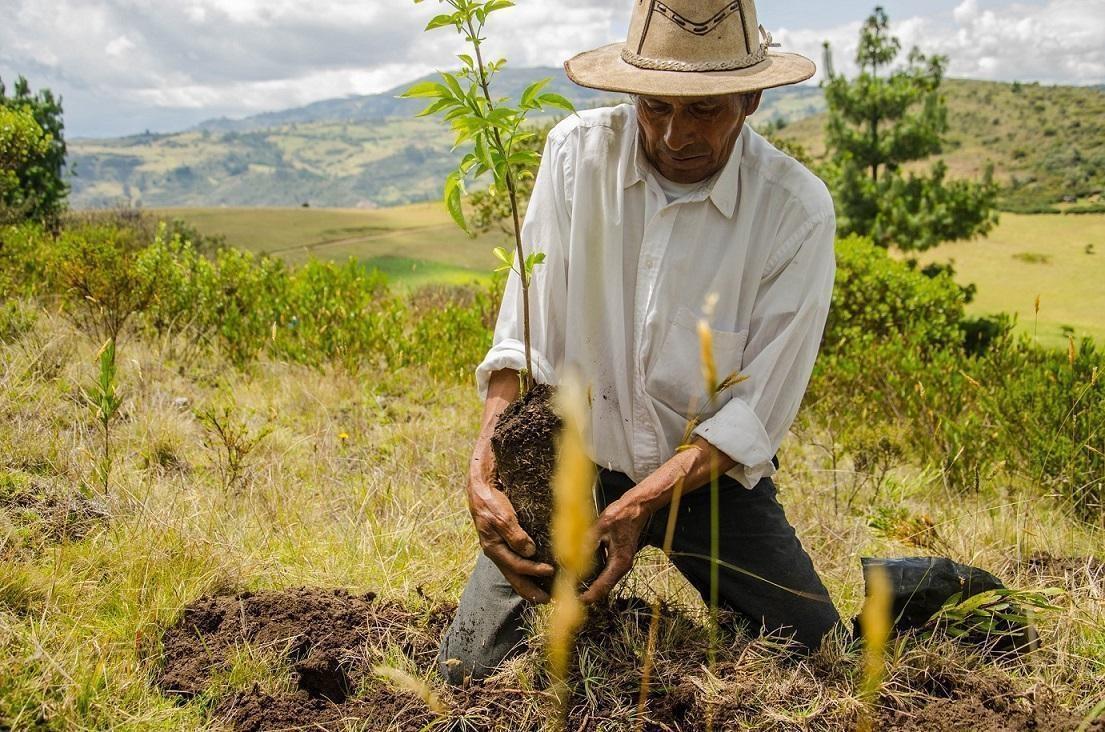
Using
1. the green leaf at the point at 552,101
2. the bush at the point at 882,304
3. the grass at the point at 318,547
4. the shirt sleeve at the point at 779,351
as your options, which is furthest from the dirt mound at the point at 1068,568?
the bush at the point at 882,304

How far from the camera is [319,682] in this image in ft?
7.43

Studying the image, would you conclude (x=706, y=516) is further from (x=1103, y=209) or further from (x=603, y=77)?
(x=1103, y=209)

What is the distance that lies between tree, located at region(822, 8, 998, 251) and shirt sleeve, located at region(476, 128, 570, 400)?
10.1 metres

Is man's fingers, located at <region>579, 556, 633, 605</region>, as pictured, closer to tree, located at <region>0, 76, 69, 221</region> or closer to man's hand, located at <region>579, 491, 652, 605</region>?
man's hand, located at <region>579, 491, 652, 605</region>

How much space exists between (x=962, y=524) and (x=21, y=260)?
7.59 metres

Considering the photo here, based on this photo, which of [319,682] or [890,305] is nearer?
[319,682]

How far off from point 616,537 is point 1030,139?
3225 centimetres

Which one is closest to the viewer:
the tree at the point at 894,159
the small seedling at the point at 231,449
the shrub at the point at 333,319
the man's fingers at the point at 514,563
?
the man's fingers at the point at 514,563

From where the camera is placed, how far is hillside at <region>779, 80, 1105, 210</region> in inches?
573

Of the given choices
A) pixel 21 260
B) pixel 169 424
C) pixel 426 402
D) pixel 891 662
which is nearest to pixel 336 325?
pixel 426 402

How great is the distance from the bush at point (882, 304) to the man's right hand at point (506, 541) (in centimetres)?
578

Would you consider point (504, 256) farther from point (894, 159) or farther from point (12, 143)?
point (894, 159)

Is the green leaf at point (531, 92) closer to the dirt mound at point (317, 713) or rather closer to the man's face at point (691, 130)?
the man's face at point (691, 130)

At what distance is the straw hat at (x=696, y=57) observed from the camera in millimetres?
2059
